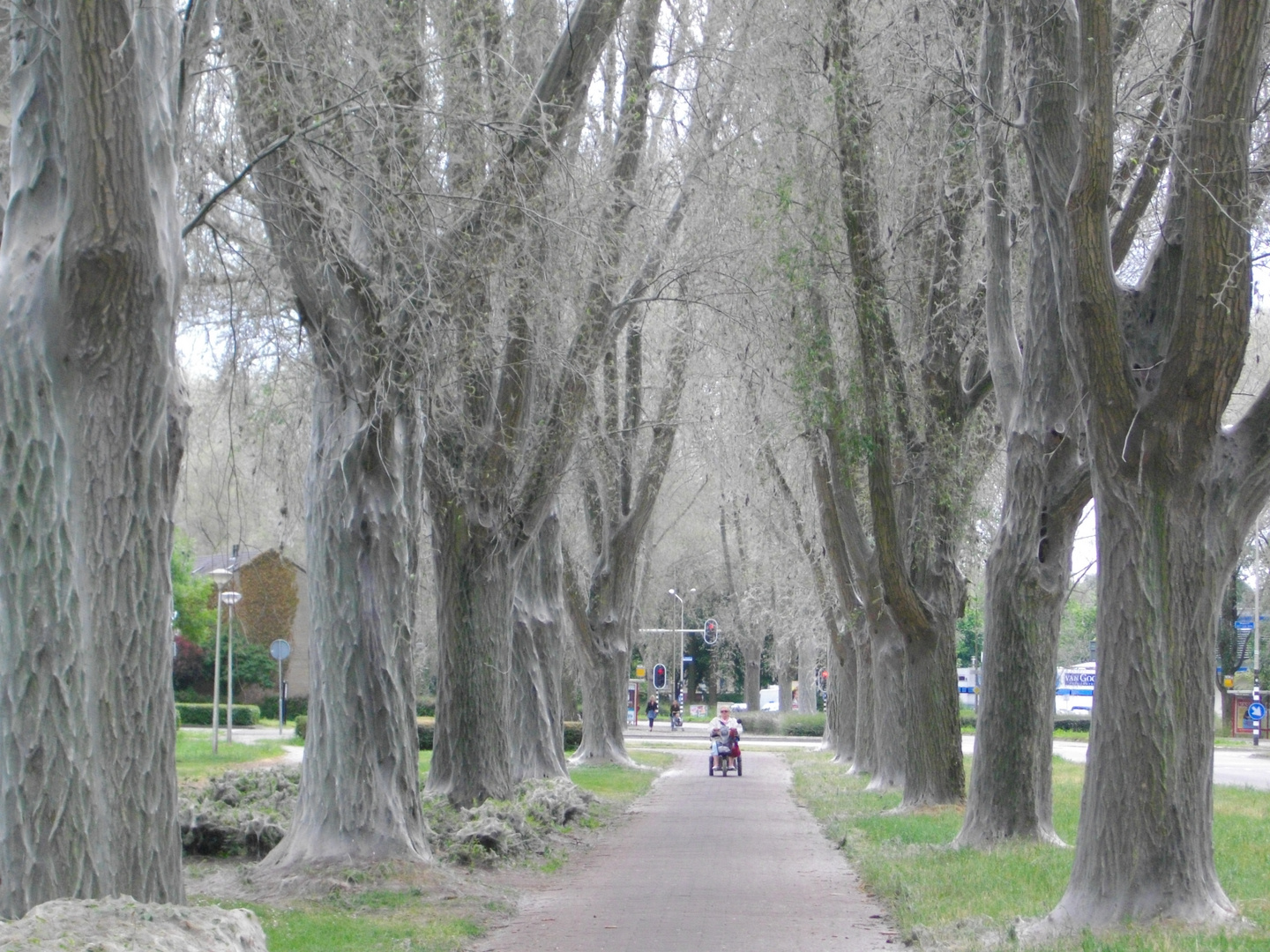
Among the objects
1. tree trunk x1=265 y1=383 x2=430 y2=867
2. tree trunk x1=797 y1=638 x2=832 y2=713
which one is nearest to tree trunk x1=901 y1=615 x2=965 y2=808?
tree trunk x1=265 y1=383 x2=430 y2=867

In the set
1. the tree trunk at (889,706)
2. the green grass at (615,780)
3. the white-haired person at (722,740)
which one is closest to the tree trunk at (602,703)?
the green grass at (615,780)

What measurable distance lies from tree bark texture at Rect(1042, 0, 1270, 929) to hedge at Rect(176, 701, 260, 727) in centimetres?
4494

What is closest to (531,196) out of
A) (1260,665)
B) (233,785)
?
(233,785)

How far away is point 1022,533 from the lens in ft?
44.8

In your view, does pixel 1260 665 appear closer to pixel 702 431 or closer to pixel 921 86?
pixel 702 431

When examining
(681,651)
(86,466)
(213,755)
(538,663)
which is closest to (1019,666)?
(86,466)

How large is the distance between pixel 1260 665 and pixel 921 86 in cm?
6594

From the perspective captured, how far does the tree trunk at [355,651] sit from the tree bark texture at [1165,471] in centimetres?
583

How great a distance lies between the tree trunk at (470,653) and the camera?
54.9 ft

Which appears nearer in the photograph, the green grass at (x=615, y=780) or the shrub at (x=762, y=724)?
the green grass at (x=615, y=780)

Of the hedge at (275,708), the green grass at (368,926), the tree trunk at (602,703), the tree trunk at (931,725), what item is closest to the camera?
the green grass at (368,926)

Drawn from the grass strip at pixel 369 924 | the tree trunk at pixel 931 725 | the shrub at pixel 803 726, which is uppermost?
the tree trunk at pixel 931 725

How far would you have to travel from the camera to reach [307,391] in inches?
535

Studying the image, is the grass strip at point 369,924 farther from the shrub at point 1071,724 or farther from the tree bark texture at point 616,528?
the shrub at point 1071,724
